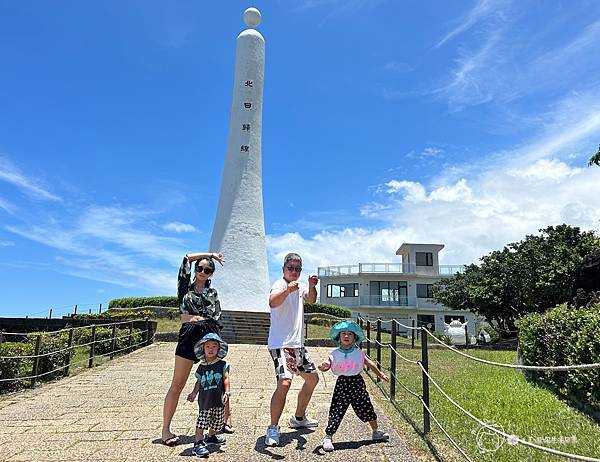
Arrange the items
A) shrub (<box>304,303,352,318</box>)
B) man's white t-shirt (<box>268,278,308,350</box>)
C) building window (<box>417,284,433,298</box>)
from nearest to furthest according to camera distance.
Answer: man's white t-shirt (<box>268,278,308,350</box>), shrub (<box>304,303,352,318</box>), building window (<box>417,284,433,298</box>)

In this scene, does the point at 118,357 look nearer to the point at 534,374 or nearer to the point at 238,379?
the point at 238,379

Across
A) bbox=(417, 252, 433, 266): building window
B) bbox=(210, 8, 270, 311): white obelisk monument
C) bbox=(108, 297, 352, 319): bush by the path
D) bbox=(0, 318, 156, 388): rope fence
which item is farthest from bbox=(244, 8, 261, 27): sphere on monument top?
bbox=(417, 252, 433, 266): building window

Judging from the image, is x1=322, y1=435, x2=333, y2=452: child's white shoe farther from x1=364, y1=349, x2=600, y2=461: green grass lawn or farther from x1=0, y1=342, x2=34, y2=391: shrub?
x1=0, y1=342, x2=34, y2=391: shrub

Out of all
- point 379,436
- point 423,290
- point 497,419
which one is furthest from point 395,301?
point 379,436

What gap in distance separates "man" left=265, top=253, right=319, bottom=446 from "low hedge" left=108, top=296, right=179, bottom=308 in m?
20.4

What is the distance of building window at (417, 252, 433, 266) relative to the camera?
35531mm

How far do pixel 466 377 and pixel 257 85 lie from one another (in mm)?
17410

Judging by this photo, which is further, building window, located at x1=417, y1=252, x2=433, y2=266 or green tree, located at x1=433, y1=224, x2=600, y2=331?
building window, located at x1=417, y1=252, x2=433, y2=266

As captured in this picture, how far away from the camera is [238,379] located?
753 centimetres

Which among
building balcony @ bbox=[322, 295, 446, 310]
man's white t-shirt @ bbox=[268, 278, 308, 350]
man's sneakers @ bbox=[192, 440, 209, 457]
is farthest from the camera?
building balcony @ bbox=[322, 295, 446, 310]

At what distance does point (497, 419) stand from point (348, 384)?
2036 mm

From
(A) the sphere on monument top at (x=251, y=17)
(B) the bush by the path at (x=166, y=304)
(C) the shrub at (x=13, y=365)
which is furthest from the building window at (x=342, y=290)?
(C) the shrub at (x=13, y=365)

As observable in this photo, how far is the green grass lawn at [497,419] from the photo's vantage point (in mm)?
3730

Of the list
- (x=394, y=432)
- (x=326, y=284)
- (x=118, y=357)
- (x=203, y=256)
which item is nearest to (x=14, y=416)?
(x=203, y=256)
